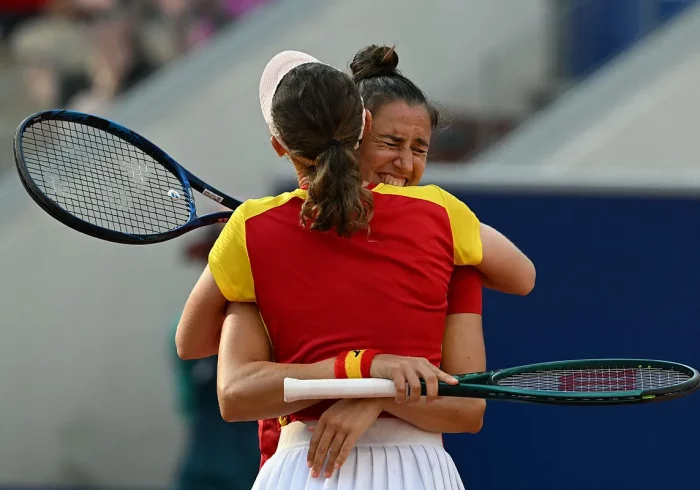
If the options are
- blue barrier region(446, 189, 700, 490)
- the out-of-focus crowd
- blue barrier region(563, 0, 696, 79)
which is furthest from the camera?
the out-of-focus crowd

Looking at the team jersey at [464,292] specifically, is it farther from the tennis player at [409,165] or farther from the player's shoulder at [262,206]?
the player's shoulder at [262,206]

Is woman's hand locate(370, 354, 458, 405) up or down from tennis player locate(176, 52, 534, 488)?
down

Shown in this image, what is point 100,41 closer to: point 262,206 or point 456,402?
point 262,206

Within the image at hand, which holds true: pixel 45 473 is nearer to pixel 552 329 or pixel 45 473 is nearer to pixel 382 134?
pixel 552 329

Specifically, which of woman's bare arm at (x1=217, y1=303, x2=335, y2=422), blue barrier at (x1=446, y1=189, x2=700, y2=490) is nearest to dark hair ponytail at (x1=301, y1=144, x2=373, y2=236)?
woman's bare arm at (x1=217, y1=303, x2=335, y2=422)

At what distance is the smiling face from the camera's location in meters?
2.68

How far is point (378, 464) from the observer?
2.53 m

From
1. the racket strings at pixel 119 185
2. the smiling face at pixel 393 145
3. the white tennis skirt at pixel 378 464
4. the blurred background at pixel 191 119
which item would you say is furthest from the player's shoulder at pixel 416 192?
the blurred background at pixel 191 119

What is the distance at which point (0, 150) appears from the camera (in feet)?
27.2

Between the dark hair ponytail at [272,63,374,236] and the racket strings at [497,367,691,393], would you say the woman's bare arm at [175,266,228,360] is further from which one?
the racket strings at [497,367,691,393]

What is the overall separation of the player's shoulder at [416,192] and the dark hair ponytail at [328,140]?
0.29 feet

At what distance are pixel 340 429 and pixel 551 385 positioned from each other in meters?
0.49

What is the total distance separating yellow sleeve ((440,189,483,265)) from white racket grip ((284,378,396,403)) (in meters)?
0.34

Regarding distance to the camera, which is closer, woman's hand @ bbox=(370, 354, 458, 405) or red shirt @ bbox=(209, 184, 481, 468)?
woman's hand @ bbox=(370, 354, 458, 405)
